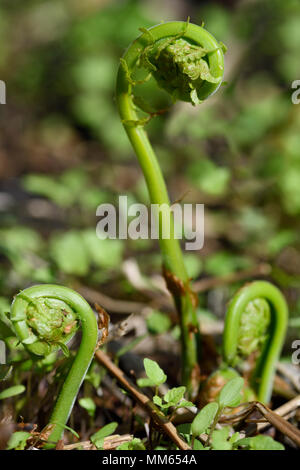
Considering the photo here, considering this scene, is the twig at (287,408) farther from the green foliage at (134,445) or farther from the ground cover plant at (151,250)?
the green foliage at (134,445)

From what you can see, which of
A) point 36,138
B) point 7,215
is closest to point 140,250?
point 7,215

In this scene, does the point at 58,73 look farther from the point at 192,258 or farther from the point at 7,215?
the point at 192,258

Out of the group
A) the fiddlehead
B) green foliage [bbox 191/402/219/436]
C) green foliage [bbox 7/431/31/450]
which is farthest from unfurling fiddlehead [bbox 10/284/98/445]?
the fiddlehead

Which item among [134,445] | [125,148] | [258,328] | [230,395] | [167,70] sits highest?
[125,148]

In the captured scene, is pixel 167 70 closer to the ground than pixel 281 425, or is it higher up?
higher up

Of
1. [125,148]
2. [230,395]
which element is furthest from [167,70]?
[125,148]

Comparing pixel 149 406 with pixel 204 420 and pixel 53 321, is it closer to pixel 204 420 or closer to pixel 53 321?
pixel 204 420
